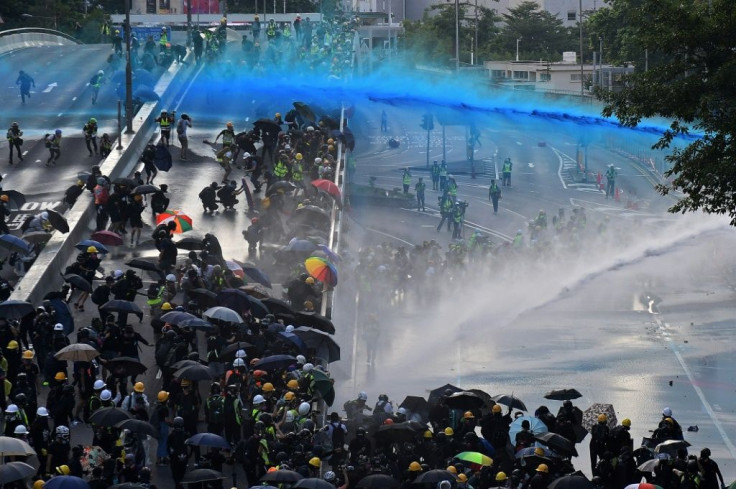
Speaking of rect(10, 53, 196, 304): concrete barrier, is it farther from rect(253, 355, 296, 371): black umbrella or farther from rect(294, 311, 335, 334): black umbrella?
rect(253, 355, 296, 371): black umbrella

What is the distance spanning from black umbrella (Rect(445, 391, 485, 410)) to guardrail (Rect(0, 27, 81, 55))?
185 ft

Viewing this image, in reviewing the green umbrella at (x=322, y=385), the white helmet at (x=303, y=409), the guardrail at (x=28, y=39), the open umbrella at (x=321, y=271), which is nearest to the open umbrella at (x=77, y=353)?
the white helmet at (x=303, y=409)

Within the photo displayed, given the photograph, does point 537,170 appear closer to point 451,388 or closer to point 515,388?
point 515,388

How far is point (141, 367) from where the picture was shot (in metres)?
28.3

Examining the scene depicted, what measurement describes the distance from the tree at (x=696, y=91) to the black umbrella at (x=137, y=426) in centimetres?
1332

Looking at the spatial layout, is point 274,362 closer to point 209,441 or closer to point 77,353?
point 77,353

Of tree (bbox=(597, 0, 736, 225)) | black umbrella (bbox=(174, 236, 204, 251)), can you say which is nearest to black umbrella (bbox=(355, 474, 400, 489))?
tree (bbox=(597, 0, 736, 225))

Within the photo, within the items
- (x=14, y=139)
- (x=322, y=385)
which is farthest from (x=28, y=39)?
(x=322, y=385)

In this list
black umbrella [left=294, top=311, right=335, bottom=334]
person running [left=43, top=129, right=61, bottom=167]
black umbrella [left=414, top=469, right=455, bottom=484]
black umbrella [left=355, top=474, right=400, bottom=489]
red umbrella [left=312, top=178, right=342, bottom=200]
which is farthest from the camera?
person running [left=43, top=129, right=61, bottom=167]

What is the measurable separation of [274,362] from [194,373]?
190 cm

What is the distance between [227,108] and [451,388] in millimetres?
34775

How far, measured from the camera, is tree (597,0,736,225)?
107 ft

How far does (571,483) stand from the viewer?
23.6 metres

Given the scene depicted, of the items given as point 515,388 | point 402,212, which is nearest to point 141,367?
point 515,388
